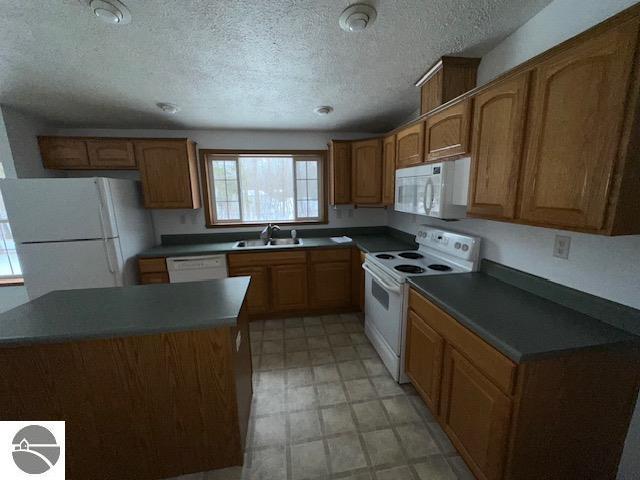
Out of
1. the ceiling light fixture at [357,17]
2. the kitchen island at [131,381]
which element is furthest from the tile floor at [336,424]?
the ceiling light fixture at [357,17]

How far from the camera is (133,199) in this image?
2.74 metres

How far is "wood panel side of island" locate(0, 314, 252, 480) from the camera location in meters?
1.10

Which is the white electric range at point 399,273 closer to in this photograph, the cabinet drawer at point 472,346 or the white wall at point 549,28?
the cabinet drawer at point 472,346

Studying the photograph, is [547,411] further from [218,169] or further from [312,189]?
[218,169]

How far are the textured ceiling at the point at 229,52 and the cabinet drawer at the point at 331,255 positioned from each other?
159 cm

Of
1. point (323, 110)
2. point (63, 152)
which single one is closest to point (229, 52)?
point (323, 110)

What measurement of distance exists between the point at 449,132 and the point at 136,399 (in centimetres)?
242

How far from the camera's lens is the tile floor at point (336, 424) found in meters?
1.32

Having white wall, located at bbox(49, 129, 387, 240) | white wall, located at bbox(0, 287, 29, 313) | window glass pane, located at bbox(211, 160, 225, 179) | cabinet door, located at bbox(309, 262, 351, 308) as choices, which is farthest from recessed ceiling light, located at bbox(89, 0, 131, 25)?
white wall, located at bbox(0, 287, 29, 313)

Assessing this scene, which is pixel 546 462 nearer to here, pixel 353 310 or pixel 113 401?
pixel 113 401

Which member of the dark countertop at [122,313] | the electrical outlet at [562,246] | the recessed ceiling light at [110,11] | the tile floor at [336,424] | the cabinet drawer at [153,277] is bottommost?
the tile floor at [336,424]

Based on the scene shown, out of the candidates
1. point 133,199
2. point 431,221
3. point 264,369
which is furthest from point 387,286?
point 133,199

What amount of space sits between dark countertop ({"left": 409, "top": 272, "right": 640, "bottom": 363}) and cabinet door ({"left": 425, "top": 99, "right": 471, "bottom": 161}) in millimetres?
901

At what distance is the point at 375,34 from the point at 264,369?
2.62m
